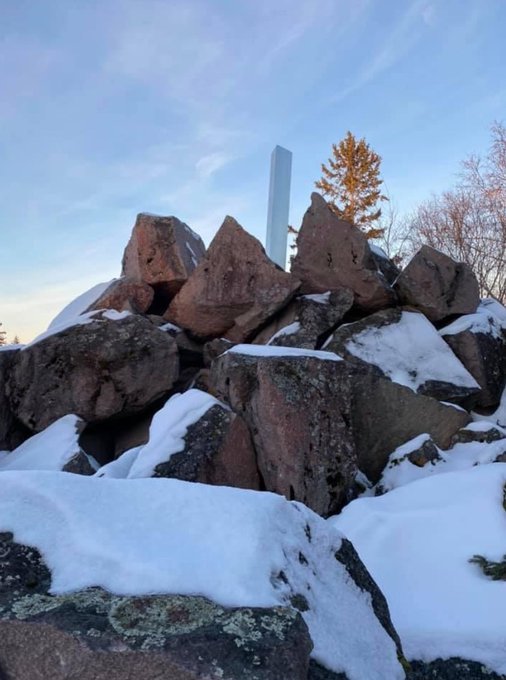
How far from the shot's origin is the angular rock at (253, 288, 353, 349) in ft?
24.6

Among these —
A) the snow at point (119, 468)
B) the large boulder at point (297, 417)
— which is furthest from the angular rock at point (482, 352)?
the snow at point (119, 468)

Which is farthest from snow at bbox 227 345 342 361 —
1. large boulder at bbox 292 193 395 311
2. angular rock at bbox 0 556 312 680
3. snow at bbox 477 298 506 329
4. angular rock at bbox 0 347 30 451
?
angular rock at bbox 0 556 312 680

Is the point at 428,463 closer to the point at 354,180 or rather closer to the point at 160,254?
the point at 160,254

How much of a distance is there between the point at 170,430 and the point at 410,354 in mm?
3758

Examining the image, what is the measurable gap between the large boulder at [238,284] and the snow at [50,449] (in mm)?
2421

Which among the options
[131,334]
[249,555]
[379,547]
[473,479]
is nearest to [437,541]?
[379,547]

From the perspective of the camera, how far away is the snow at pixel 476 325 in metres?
8.03

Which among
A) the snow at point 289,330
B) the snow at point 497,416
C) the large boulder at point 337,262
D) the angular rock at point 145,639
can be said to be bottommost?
the angular rock at point 145,639

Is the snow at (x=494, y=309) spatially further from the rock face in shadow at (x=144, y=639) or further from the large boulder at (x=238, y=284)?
the rock face in shadow at (x=144, y=639)

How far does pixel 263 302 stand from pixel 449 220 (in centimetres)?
1549

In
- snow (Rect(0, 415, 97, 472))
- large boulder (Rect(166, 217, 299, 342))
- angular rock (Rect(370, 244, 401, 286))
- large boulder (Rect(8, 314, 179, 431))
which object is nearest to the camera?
snow (Rect(0, 415, 97, 472))

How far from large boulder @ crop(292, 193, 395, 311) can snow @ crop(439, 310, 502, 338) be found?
2.99 feet

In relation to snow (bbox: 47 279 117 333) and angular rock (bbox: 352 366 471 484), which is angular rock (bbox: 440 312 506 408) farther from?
snow (bbox: 47 279 117 333)

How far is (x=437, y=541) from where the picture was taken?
3520 millimetres
